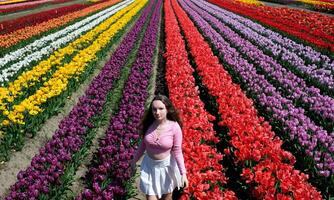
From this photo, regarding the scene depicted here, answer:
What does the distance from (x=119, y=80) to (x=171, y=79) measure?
2.24m

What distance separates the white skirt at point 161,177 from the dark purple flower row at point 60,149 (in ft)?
5.61

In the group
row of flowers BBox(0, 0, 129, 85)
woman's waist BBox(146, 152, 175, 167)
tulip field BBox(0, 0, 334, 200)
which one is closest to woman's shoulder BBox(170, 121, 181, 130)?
woman's waist BBox(146, 152, 175, 167)

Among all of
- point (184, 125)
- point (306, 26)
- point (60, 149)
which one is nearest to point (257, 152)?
point (184, 125)

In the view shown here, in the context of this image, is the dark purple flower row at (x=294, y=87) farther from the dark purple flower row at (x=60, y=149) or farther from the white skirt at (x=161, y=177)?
the dark purple flower row at (x=60, y=149)

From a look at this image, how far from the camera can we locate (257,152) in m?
6.16

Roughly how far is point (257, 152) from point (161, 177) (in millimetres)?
1909

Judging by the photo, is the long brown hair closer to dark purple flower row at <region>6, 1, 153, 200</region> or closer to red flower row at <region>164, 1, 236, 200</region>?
red flower row at <region>164, 1, 236, 200</region>

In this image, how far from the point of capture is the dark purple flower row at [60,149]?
579cm

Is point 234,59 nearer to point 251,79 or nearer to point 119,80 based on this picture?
point 251,79

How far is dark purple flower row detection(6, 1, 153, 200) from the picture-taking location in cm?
579

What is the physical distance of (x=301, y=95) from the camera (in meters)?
10.1

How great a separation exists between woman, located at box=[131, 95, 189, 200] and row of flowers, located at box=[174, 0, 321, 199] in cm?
118

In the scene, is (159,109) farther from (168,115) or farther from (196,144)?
(196,144)

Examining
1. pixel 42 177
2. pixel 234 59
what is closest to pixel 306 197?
pixel 42 177
